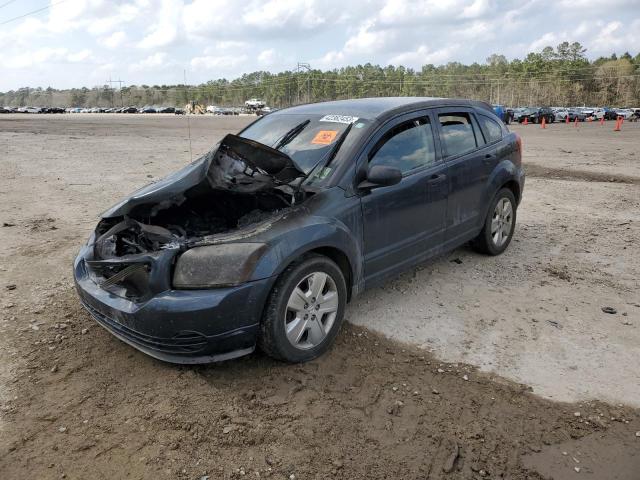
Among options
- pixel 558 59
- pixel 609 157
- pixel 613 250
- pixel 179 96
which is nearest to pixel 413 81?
pixel 558 59

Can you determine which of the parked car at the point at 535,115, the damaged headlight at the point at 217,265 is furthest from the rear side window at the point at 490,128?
the parked car at the point at 535,115

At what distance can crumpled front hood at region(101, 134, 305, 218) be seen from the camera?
3701 mm

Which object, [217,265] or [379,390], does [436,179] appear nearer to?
[379,390]

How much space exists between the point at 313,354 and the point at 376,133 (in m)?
1.77

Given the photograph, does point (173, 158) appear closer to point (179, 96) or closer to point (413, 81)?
point (413, 81)

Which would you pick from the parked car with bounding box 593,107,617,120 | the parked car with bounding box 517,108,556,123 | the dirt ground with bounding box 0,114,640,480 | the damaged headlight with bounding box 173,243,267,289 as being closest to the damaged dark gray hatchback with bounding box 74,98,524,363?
the damaged headlight with bounding box 173,243,267,289

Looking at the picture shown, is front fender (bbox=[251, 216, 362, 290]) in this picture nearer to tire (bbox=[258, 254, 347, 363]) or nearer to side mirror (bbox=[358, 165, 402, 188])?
tire (bbox=[258, 254, 347, 363])

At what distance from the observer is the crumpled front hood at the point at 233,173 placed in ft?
12.1

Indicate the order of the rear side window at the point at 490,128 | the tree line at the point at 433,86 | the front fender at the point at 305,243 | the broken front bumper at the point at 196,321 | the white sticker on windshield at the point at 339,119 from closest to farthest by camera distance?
the broken front bumper at the point at 196,321 < the front fender at the point at 305,243 < the white sticker on windshield at the point at 339,119 < the rear side window at the point at 490,128 < the tree line at the point at 433,86

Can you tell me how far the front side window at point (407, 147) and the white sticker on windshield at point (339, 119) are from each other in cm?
31

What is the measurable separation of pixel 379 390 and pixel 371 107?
2370 millimetres

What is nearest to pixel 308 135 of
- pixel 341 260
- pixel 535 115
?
pixel 341 260

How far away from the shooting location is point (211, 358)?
3.09 meters

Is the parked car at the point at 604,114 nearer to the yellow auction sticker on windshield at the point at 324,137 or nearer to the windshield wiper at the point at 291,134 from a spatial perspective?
the windshield wiper at the point at 291,134
